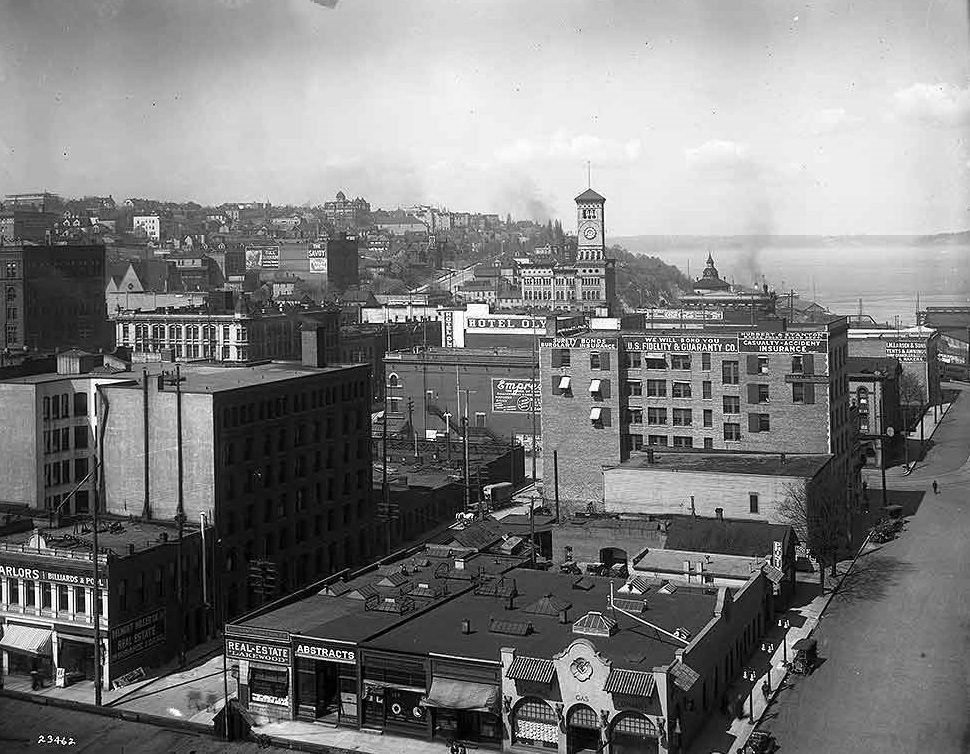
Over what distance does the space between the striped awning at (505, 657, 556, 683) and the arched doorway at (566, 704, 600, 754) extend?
655mm

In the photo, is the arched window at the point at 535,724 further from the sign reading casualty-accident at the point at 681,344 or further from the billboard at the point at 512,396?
the billboard at the point at 512,396

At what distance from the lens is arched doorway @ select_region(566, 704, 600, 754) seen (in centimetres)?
1841

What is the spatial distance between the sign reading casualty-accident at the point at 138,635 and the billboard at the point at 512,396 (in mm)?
24350

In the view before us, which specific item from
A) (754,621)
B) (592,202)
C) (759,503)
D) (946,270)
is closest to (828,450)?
(759,503)

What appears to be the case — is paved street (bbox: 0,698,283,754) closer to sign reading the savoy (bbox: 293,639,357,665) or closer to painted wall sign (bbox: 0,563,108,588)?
sign reading the savoy (bbox: 293,639,357,665)

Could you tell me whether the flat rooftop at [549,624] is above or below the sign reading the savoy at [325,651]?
above

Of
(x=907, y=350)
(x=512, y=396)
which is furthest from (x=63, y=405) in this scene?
(x=907, y=350)

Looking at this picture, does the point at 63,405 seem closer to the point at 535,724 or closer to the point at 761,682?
the point at 535,724

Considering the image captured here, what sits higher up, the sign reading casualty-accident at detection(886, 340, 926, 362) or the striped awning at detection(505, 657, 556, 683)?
the sign reading casualty-accident at detection(886, 340, 926, 362)

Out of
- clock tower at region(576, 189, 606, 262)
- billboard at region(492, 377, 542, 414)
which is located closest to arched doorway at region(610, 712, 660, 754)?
billboard at region(492, 377, 542, 414)

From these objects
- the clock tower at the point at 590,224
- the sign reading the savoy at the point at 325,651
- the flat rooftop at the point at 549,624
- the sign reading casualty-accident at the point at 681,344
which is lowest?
the sign reading the savoy at the point at 325,651

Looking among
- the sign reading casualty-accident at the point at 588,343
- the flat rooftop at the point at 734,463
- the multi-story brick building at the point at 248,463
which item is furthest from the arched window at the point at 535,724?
the sign reading casualty-accident at the point at 588,343

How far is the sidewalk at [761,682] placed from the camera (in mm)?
18812

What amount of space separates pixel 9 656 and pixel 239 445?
6.29m
